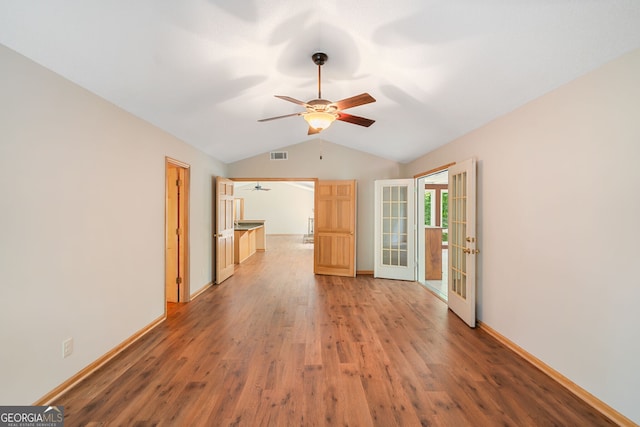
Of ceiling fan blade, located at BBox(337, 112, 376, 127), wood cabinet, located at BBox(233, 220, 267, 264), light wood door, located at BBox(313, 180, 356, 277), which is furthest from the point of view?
wood cabinet, located at BBox(233, 220, 267, 264)

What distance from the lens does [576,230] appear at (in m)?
2.23

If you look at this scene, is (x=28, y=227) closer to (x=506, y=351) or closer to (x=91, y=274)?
(x=91, y=274)

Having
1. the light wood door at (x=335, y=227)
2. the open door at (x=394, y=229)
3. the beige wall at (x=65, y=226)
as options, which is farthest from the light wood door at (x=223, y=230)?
the open door at (x=394, y=229)

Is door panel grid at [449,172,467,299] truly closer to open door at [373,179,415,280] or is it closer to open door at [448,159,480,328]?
open door at [448,159,480,328]

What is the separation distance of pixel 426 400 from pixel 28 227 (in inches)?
119

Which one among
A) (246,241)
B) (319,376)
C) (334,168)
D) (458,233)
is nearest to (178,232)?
(319,376)

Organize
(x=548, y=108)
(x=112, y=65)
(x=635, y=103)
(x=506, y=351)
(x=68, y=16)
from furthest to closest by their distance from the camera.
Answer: (x=506, y=351) < (x=548, y=108) < (x=112, y=65) < (x=635, y=103) < (x=68, y=16)

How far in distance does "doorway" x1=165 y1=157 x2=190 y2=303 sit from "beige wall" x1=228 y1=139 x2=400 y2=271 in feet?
6.23

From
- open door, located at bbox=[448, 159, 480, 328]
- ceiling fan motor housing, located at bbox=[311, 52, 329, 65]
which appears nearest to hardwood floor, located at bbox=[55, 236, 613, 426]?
open door, located at bbox=[448, 159, 480, 328]

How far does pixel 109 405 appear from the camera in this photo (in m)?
2.05

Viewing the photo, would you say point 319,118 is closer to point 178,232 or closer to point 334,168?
point 178,232

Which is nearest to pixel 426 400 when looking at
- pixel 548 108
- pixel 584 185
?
pixel 584 185

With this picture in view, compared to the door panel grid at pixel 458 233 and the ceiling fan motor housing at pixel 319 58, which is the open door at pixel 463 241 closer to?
the door panel grid at pixel 458 233

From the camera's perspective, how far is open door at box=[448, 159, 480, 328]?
3457 mm
